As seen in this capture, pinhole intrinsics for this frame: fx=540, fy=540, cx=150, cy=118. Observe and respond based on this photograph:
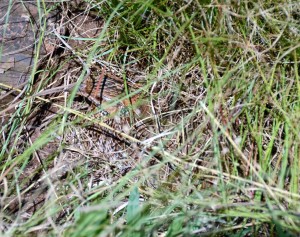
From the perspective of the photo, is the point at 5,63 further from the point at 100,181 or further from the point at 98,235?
the point at 98,235

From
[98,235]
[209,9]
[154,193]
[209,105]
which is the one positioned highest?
[209,9]

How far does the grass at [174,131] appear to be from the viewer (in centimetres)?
149

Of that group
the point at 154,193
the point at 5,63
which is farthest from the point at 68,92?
the point at 154,193

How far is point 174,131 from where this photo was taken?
1.60 metres

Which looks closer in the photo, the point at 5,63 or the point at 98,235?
the point at 98,235

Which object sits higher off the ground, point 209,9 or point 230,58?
point 209,9

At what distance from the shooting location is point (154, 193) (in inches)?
62.6

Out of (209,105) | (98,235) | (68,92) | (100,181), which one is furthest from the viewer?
(68,92)

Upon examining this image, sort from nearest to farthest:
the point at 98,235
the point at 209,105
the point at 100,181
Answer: the point at 98,235
the point at 209,105
the point at 100,181

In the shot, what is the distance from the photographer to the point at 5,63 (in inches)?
71.9

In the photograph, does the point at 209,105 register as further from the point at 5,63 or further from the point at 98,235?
the point at 5,63

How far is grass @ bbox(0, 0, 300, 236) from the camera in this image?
1.49 m

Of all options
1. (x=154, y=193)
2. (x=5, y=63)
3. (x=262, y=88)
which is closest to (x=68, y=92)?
(x=5, y=63)

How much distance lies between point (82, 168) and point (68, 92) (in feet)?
0.88
